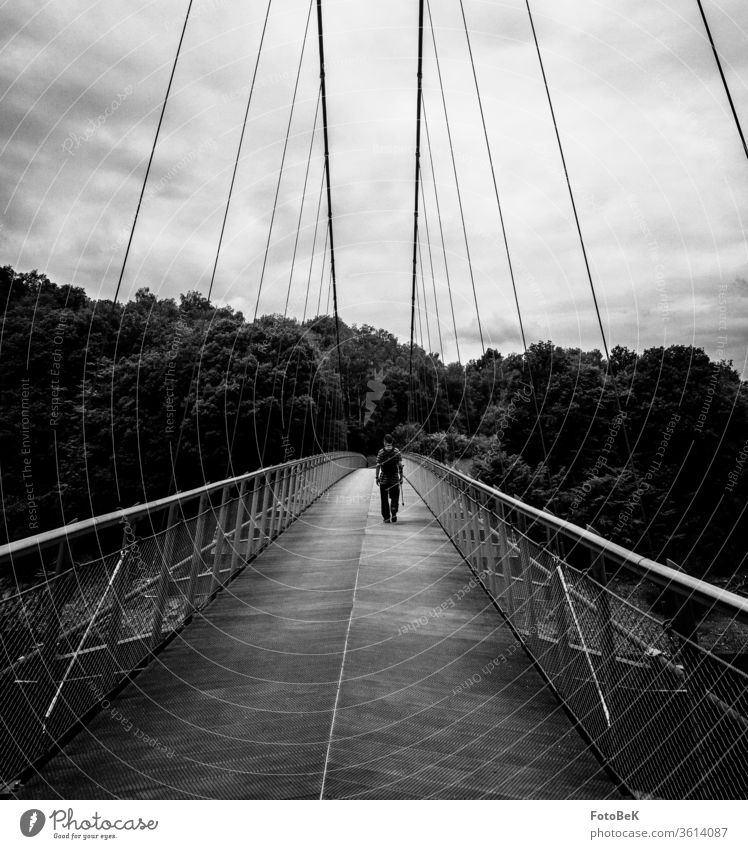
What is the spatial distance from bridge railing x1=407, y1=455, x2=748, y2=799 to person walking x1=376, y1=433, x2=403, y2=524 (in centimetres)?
570

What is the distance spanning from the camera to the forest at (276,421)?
2562 cm

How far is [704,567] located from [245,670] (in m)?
28.2

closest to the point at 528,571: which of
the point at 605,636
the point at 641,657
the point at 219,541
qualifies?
the point at 605,636

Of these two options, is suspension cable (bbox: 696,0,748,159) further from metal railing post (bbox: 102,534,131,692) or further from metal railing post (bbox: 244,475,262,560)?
metal railing post (bbox: 102,534,131,692)

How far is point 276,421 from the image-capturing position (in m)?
31.8

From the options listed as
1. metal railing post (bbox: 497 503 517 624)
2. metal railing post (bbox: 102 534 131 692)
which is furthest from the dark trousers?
metal railing post (bbox: 102 534 131 692)

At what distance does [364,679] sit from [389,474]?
21.0 feet

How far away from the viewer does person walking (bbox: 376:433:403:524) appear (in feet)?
31.8

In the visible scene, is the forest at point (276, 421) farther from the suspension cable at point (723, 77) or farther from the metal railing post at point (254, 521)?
the suspension cable at point (723, 77)

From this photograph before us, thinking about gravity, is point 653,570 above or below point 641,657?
above

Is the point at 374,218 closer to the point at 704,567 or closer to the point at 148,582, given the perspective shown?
the point at 704,567

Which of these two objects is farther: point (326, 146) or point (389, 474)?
point (326, 146)

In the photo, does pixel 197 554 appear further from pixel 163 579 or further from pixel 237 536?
pixel 237 536

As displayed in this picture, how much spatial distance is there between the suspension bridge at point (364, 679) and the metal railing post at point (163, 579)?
0.07ft
